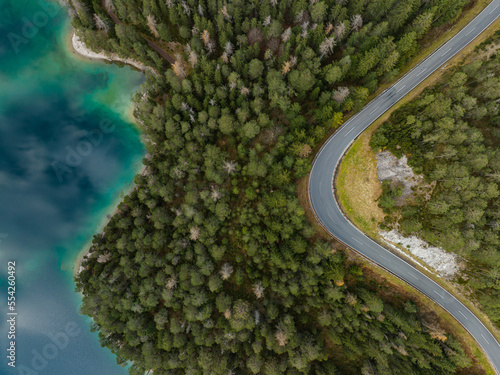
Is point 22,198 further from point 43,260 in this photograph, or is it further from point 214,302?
point 214,302

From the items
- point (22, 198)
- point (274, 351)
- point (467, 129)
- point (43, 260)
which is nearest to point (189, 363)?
point (274, 351)

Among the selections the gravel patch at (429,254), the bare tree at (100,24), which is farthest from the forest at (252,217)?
the gravel patch at (429,254)

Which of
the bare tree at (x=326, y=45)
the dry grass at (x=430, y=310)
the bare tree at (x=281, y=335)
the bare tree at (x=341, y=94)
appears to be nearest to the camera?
the bare tree at (x=281, y=335)

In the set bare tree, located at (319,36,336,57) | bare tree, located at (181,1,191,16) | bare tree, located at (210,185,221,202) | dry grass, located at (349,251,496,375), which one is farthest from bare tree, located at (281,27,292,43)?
dry grass, located at (349,251,496,375)

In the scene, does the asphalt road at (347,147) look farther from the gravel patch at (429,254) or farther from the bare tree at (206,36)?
the bare tree at (206,36)

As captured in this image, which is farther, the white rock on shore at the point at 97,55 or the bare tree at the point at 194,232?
the white rock on shore at the point at 97,55

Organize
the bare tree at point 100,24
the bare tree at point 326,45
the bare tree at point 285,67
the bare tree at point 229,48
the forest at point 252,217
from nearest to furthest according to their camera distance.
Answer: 1. the forest at point 252,217
2. the bare tree at point 326,45
3. the bare tree at point 285,67
4. the bare tree at point 229,48
5. the bare tree at point 100,24

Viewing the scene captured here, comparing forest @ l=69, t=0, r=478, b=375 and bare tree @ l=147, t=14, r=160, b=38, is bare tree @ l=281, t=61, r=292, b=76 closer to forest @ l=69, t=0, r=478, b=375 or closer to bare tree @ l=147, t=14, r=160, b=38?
forest @ l=69, t=0, r=478, b=375
